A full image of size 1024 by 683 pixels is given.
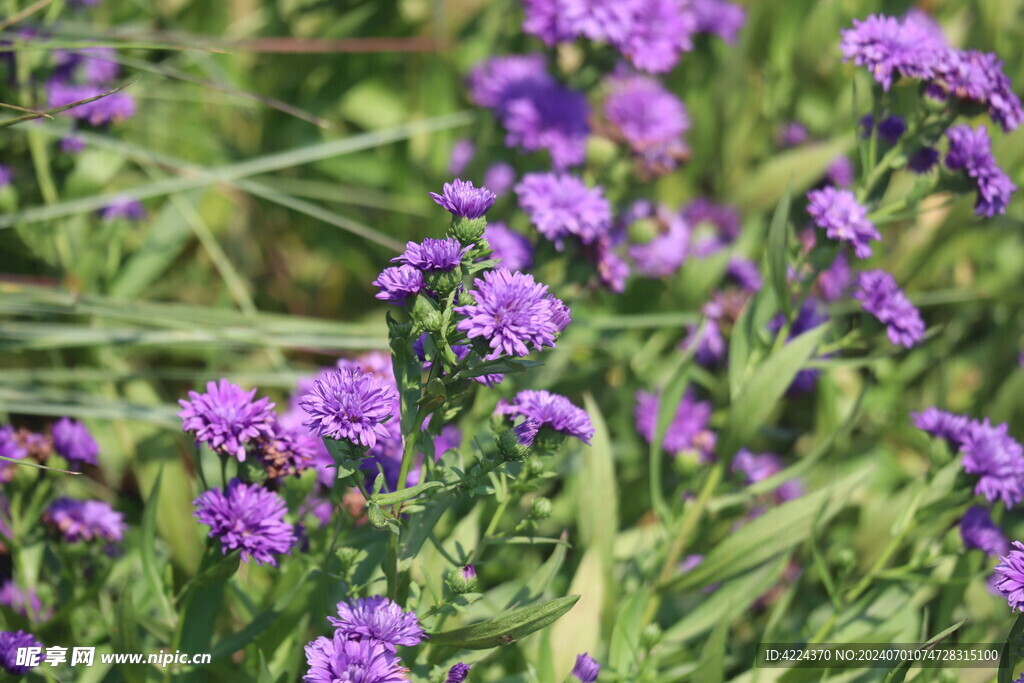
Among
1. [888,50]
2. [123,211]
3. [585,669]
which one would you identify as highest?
[123,211]

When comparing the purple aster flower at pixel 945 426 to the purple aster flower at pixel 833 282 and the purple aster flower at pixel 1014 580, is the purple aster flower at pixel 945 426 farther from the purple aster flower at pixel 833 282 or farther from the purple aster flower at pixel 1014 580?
the purple aster flower at pixel 833 282

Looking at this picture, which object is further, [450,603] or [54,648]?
[54,648]

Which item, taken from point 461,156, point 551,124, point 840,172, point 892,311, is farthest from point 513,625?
point 840,172

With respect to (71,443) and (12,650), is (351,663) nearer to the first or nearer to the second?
(12,650)

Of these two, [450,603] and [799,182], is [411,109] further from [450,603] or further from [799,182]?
[450,603]

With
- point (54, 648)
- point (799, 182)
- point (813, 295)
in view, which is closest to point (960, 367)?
point (813, 295)

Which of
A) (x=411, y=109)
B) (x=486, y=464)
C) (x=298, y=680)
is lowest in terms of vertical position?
(x=298, y=680)

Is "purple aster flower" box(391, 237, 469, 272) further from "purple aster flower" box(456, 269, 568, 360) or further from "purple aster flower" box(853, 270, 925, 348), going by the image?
"purple aster flower" box(853, 270, 925, 348)
